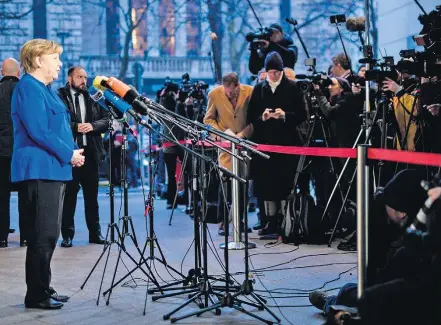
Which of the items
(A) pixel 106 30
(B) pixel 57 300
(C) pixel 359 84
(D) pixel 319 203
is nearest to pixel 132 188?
(D) pixel 319 203

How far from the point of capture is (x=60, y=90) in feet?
31.1

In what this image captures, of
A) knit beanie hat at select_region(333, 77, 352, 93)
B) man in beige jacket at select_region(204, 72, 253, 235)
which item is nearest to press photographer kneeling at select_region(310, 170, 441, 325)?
knit beanie hat at select_region(333, 77, 352, 93)

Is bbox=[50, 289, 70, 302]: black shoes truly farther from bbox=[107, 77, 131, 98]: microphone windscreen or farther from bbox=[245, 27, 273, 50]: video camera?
bbox=[245, 27, 273, 50]: video camera

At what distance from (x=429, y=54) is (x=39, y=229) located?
349cm

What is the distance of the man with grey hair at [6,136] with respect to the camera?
30.8 ft

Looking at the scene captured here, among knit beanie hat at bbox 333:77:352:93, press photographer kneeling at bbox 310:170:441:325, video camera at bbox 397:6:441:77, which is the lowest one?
press photographer kneeling at bbox 310:170:441:325

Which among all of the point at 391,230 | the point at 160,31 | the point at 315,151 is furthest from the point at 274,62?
the point at 160,31

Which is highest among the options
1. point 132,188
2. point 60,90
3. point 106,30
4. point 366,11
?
point 106,30

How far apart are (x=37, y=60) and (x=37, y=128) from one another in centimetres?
54

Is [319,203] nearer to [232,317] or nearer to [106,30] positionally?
[232,317]

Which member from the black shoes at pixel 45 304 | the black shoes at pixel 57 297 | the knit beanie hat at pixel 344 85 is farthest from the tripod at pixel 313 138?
the black shoes at pixel 45 304

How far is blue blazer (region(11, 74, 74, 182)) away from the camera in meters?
6.05

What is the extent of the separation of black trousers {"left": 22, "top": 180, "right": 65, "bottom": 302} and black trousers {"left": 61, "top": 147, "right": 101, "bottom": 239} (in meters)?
3.09

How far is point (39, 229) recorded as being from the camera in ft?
20.1
